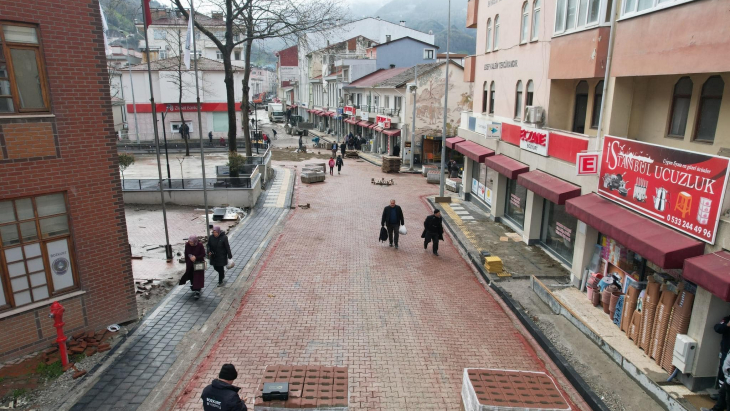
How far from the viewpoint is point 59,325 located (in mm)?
7461

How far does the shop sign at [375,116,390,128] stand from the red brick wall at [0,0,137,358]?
95.4 feet

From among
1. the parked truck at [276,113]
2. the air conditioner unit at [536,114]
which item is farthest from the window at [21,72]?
the parked truck at [276,113]

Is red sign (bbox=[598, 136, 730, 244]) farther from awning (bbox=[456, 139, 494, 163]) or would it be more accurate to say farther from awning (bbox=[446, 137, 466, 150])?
awning (bbox=[446, 137, 466, 150])

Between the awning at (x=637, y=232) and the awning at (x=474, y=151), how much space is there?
7674mm

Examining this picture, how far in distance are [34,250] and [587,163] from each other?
37.6 ft

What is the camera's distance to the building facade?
720cm

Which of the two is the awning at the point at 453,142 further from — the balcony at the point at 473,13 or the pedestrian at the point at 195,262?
the pedestrian at the point at 195,262

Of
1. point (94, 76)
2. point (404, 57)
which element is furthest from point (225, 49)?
point (404, 57)

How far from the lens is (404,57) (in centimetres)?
4984

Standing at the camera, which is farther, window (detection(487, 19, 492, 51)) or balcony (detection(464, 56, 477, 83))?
balcony (detection(464, 56, 477, 83))

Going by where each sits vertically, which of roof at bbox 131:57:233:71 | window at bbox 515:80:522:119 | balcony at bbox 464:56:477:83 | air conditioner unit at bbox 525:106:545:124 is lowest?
air conditioner unit at bbox 525:106:545:124

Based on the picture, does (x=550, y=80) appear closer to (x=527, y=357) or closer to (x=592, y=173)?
(x=592, y=173)

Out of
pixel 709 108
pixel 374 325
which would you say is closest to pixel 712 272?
pixel 709 108

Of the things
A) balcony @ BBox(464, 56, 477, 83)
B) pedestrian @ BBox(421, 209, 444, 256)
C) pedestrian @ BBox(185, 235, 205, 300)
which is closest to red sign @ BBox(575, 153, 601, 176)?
pedestrian @ BBox(421, 209, 444, 256)
